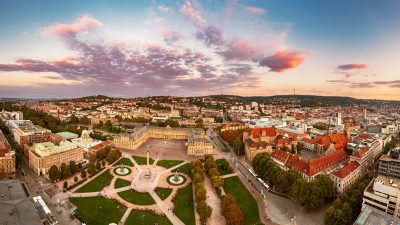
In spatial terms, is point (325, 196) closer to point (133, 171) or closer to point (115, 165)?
point (133, 171)

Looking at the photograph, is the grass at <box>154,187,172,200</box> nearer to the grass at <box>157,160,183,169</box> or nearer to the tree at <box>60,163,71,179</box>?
the grass at <box>157,160,183,169</box>

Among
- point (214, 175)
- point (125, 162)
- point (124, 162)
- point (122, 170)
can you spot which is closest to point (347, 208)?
point (214, 175)

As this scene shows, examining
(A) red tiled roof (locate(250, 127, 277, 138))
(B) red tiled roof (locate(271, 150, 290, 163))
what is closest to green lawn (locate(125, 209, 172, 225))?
(B) red tiled roof (locate(271, 150, 290, 163))

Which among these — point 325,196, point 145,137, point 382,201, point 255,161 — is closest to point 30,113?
point 145,137

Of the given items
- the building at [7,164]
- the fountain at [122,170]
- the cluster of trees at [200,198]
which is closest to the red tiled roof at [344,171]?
the cluster of trees at [200,198]

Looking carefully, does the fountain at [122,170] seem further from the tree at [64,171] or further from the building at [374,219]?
the building at [374,219]

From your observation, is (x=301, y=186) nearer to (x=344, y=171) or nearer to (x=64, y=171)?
(x=344, y=171)
